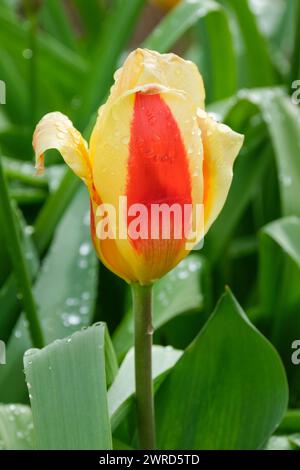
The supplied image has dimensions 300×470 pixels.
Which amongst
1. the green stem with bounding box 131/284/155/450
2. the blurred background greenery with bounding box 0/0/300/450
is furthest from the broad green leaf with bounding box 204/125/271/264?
the green stem with bounding box 131/284/155/450

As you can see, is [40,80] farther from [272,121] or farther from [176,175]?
[176,175]

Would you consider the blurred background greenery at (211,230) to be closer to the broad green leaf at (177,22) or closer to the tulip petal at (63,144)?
the broad green leaf at (177,22)

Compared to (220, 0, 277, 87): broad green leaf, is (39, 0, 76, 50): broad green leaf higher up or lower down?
higher up

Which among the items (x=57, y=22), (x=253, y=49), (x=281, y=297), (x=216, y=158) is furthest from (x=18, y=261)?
(x=57, y=22)

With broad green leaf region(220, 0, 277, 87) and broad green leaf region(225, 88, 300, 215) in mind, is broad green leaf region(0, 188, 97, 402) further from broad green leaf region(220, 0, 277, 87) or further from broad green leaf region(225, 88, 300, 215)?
broad green leaf region(220, 0, 277, 87)

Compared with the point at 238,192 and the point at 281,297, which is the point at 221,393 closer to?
the point at 281,297

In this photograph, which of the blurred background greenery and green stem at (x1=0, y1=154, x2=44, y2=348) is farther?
the blurred background greenery

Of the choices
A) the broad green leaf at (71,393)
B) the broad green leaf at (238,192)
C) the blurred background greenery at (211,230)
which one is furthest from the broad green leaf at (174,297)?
the broad green leaf at (71,393)
